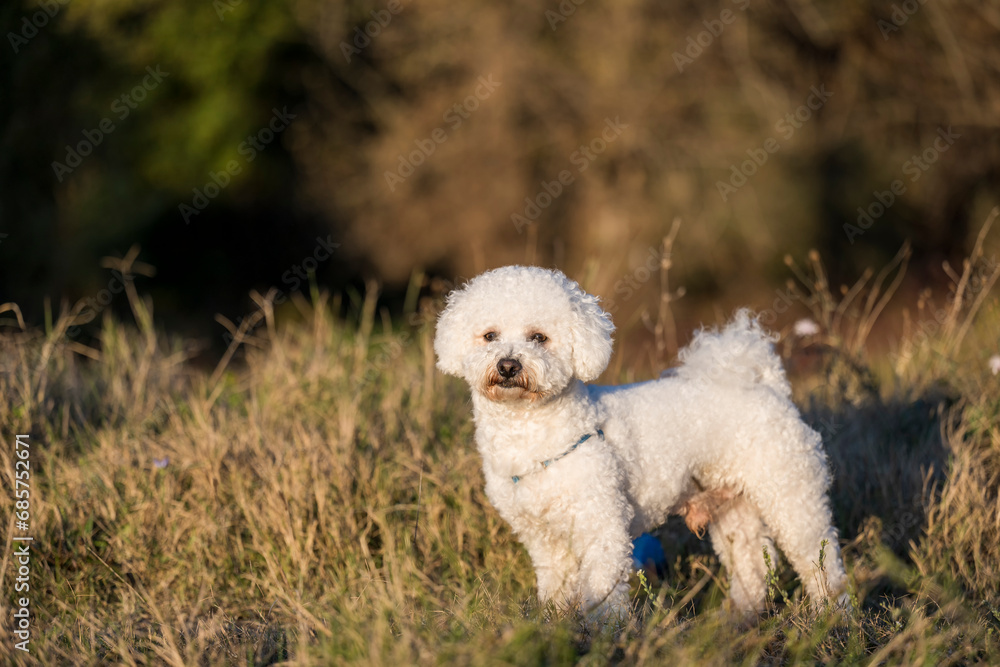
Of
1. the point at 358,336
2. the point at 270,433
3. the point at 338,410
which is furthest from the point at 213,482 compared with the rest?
the point at 358,336

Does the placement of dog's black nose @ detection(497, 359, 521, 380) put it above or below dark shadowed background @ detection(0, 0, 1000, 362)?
below

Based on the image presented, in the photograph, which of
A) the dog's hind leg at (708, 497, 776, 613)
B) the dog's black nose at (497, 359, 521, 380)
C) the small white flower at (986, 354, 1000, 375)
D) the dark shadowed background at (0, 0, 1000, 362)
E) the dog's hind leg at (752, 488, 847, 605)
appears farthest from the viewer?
the dark shadowed background at (0, 0, 1000, 362)

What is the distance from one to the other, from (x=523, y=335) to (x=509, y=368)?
0.21 m

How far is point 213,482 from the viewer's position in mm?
3887

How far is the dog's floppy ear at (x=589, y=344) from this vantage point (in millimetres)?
3037

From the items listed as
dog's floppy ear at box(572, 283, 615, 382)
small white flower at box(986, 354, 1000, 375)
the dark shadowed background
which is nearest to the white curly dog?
dog's floppy ear at box(572, 283, 615, 382)

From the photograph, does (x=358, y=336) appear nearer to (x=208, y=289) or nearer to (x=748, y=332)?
(x=748, y=332)

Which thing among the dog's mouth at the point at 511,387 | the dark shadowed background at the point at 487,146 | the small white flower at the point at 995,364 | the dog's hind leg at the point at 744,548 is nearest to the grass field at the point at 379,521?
the dog's hind leg at the point at 744,548

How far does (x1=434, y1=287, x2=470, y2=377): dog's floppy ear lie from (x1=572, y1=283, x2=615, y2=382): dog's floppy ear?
39 cm

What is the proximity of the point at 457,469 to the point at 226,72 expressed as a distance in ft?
32.7

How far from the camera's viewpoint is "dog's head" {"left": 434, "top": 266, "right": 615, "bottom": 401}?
2.96m

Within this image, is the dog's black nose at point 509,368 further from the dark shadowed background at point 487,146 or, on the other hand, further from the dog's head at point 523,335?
the dark shadowed background at point 487,146

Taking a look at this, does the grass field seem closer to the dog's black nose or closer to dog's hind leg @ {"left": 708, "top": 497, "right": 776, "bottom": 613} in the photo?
dog's hind leg @ {"left": 708, "top": 497, "right": 776, "bottom": 613}

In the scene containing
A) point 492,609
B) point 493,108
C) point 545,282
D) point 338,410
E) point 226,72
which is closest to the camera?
point 492,609
